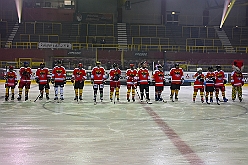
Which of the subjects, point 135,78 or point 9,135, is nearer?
point 9,135

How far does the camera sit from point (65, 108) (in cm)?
1223

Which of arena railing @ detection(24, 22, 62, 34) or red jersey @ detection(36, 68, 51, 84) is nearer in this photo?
red jersey @ detection(36, 68, 51, 84)

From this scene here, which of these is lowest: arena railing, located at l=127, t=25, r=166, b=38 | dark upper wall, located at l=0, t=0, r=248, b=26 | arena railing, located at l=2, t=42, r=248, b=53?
A: arena railing, located at l=2, t=42, r=248, b=53

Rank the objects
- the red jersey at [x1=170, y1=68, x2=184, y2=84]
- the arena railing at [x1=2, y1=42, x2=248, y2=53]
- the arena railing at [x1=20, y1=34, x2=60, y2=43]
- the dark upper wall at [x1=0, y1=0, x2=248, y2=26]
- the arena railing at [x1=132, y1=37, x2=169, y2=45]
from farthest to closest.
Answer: the dark upper wall at [x1=0, y1=0, x2=248, y2=26], the arena railing at [x1=132, y1=37, x2=169, y2=45], the arena railing at [x1=20, y1=34, x2=60, y2=43], the arena railing at [x1=2, y1=42, x2=248, y2=53], the red jersey at [x1=170, y1=68, x2=184, y2=84]

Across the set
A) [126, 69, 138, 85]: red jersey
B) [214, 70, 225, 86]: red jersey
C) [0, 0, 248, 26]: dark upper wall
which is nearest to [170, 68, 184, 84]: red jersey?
[214, 70, 225, 86]: red jersey

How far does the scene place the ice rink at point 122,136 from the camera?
19.0ft

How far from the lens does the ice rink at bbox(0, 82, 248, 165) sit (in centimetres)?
578

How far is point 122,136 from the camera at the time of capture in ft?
24.6

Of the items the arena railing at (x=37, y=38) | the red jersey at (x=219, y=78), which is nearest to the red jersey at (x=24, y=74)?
the red jersey at (x=219, y=78)

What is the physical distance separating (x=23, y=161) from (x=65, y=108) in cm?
671

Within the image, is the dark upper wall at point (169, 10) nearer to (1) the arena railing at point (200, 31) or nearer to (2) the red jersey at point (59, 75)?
(1) the arena railing at point (200, 31)

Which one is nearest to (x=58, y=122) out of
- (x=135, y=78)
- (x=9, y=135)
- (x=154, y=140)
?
(x=9, y=135)

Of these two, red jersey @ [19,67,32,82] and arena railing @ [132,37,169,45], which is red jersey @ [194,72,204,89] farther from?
arena railing @ [132,37,169,45]

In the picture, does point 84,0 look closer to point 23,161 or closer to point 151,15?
point 151,15
